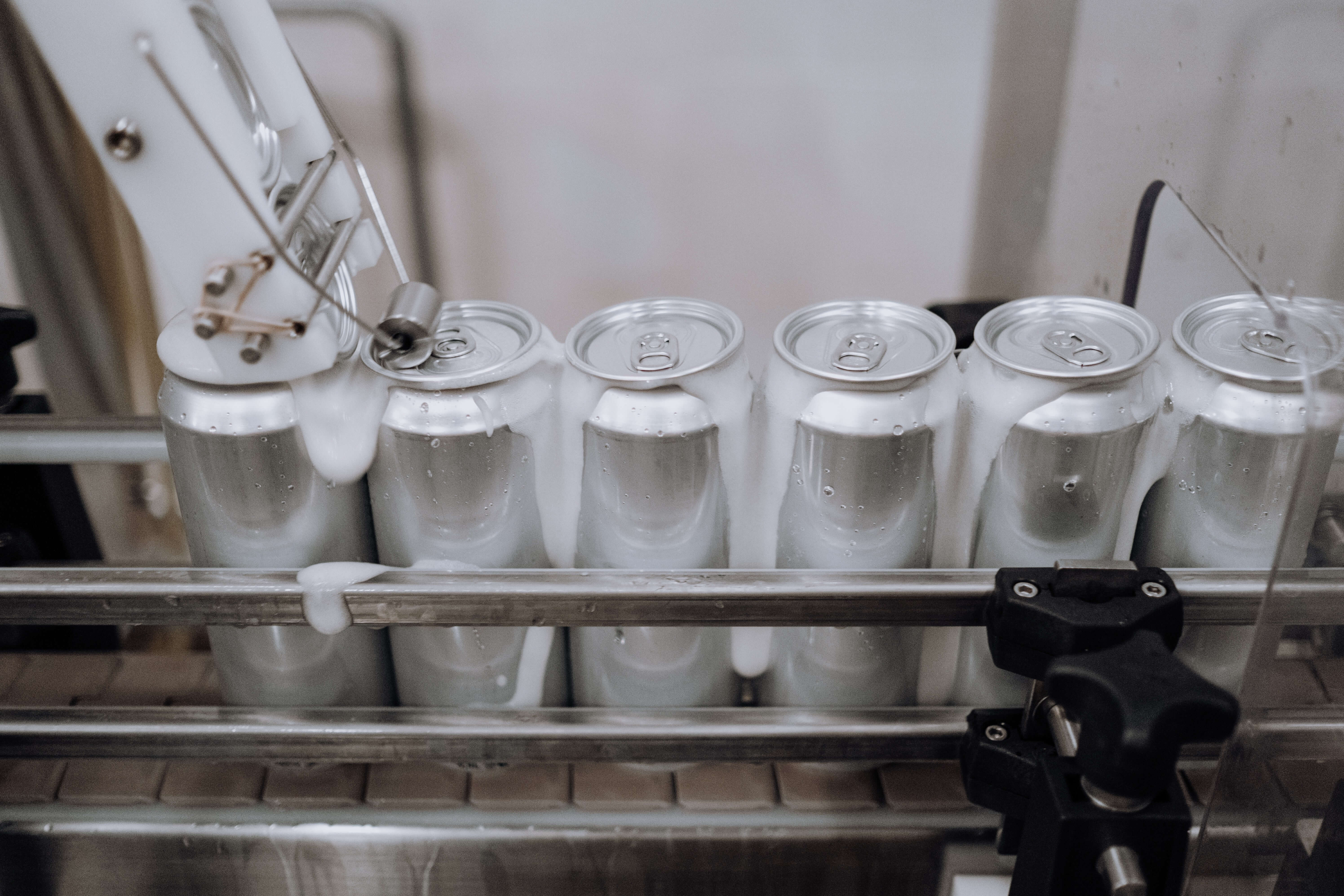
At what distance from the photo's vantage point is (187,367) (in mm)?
541

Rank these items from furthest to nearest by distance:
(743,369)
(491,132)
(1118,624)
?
1. (491,132)
2. (743,369)
3. (1118,624)

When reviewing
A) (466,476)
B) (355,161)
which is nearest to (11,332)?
(355,161)

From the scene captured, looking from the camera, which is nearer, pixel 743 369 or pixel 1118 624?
pixel 1118 624

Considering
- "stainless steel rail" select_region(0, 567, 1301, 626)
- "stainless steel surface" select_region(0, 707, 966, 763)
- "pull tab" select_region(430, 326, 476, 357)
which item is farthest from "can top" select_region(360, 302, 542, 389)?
"stainless steel surface" select_region(0, 707, 966, 763)

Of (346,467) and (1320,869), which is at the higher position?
(346,467)

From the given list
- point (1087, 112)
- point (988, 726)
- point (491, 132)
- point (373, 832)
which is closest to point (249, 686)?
point (373, 832)

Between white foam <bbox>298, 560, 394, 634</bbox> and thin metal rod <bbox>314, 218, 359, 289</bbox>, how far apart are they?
0.57ft

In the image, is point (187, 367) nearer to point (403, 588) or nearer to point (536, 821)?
point (403, 588)

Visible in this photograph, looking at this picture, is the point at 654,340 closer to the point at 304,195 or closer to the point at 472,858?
the point at 304,195

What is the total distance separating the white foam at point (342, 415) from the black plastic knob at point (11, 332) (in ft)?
1.21

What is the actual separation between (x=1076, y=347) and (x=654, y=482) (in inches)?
11.2

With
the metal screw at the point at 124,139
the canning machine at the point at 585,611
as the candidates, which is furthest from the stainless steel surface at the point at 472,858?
the metal screw at the point at 124,139

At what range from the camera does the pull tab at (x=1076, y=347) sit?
58 centimetres

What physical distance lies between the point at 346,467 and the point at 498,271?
0.73m
